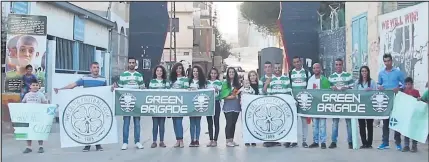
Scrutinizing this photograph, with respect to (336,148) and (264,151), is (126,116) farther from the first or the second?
(336,148)

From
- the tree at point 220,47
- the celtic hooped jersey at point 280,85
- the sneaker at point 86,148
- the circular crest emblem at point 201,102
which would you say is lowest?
the sneaker at point 86,148

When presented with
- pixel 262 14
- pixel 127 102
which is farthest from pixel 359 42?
pixel 262 14

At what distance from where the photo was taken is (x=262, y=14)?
141 feet

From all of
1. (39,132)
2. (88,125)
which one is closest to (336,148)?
(88,125)

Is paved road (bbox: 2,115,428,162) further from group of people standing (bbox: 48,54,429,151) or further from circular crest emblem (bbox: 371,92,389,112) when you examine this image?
circular crest emblem (bbox: 371,92,389,112)

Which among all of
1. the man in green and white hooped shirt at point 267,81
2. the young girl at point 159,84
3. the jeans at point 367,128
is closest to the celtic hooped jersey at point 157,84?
the young girl at point 159,84

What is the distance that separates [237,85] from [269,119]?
86 cm

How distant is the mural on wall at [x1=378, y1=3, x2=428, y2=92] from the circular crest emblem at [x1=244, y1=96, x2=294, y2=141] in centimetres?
339

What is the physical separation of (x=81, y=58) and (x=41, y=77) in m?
6.13

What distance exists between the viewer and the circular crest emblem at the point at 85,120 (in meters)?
9.12

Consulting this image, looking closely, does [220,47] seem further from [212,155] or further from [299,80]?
[212,155]

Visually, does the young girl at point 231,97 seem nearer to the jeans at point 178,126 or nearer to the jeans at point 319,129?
the jeans at point 178,126

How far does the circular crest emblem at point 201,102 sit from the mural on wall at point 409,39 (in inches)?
184

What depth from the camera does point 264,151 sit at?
911cm
